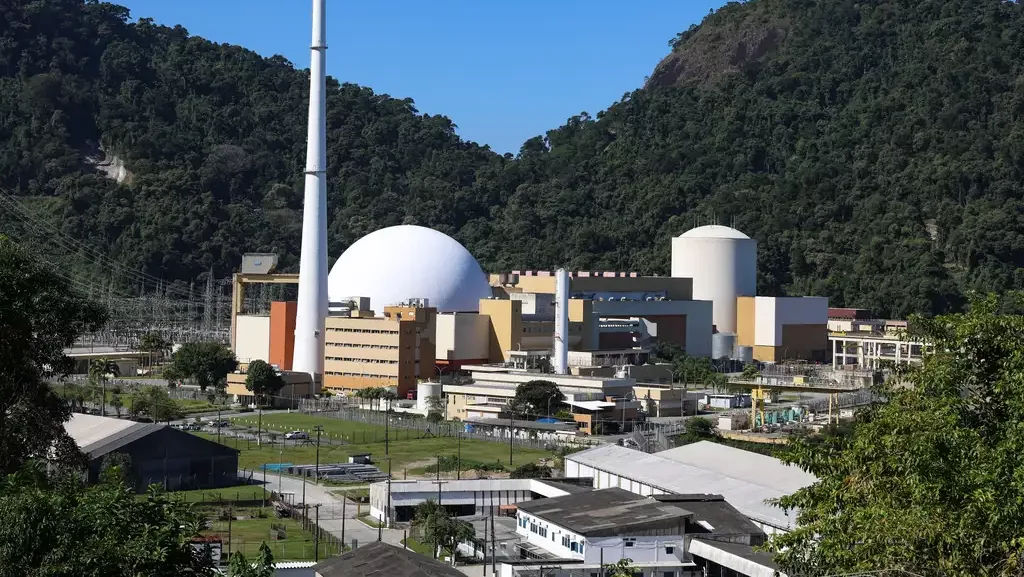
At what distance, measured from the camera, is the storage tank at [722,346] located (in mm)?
86188

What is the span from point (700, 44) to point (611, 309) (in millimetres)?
99622

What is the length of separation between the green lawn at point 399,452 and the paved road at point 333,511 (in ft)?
7.45

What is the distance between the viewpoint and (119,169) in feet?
444

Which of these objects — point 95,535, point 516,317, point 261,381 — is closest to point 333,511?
point 95,535

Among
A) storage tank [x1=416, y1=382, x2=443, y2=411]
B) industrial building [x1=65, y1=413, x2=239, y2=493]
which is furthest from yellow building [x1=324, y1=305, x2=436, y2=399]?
industrial building [x1=65, y1=413, x2=239, y2=493]

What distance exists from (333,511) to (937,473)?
937 inches

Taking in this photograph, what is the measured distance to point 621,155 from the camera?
148m

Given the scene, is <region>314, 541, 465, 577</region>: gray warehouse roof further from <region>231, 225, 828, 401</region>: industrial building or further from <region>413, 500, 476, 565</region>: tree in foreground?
<region>231, 225, 828, 401</region>: industrial building

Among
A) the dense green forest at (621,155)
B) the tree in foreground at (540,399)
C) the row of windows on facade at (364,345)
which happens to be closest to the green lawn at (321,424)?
the tree in foreground at (540,399)

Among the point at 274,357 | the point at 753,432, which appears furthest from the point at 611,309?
the point at 753,432

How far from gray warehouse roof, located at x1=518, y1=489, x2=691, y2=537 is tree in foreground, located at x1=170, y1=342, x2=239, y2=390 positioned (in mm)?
38453

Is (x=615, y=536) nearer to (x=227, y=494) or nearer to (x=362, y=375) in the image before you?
(x=227, y=494)

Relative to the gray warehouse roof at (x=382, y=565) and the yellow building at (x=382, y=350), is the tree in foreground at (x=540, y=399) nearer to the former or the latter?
the yellow building at (x=382, y=350)

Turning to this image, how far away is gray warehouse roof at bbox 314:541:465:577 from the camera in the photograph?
83.8 ft
